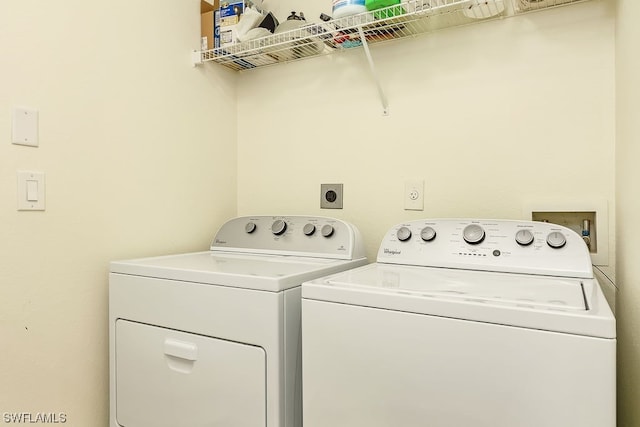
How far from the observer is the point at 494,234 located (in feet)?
4.06

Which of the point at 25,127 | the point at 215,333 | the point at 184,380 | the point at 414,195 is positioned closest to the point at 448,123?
the point at 414,195

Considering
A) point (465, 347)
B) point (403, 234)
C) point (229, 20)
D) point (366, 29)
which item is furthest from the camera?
point (229, 20)

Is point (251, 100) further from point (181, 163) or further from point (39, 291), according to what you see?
point (39, 291)

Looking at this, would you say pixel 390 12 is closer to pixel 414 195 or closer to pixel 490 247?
pixel 414 195

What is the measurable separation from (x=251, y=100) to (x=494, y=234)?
1216 millimetres

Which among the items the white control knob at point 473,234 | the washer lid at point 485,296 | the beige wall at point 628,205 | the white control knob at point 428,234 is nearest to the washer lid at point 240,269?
the washer lid at point 485,296

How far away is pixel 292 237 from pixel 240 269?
14.3 inches

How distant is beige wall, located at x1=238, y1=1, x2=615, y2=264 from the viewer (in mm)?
1313

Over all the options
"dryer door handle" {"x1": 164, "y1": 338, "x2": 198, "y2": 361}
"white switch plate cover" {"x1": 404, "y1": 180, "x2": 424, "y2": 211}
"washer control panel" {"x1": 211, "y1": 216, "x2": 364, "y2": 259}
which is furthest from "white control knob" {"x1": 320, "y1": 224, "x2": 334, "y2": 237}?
"dryer door handle" {"x1": 164, "y1": 338, "x2": 198, "y2": 361}

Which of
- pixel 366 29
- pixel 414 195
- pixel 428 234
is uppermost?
pixel 366 29

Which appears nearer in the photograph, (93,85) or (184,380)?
(184,380)

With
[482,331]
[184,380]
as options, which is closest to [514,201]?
[482,331]

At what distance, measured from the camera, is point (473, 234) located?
4.13 feet

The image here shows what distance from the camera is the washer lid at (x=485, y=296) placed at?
2.42ft
